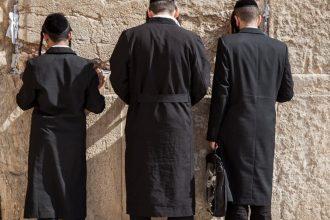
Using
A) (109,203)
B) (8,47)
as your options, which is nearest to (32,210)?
(109,203)

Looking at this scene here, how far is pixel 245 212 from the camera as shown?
4105mm

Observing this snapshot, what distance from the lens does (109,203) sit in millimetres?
4535

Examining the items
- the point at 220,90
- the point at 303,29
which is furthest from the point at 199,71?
the point at 303,29

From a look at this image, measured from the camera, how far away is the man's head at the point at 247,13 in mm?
4129

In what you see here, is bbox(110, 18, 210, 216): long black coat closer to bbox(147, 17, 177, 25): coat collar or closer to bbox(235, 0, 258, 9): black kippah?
bbox(147, 17, 177, 25): coat collar

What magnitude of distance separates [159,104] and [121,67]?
1.16ft

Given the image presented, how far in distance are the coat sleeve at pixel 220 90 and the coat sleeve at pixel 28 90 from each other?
1.24 meters

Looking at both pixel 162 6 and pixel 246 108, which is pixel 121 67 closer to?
pixel 162 6

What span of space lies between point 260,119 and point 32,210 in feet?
5.54

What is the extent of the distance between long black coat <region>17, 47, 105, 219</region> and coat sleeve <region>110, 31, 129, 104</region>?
0.25 metres

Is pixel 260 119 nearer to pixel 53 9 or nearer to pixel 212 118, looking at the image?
pixel 212 118

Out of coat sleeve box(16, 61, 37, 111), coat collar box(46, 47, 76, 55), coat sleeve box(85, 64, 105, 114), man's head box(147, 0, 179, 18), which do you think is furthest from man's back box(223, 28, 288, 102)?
coat sleeve box(16, 61, 37, 111)

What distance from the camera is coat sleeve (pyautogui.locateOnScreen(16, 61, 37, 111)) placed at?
13.4ft

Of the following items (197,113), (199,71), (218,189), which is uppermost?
(199,71)
